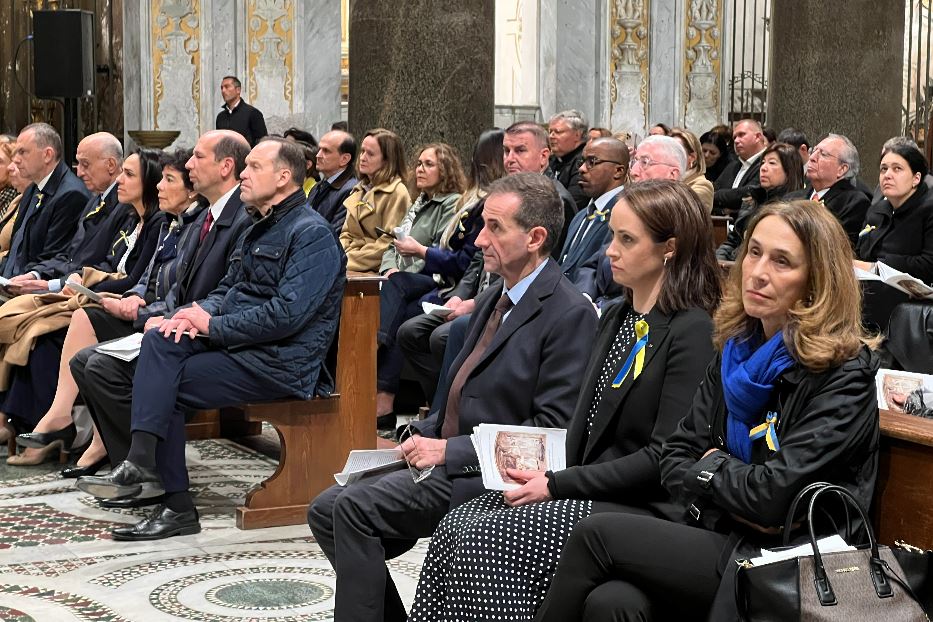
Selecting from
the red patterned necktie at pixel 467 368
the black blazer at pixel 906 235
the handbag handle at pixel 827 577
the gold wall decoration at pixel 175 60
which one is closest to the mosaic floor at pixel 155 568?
the red patterned necktie at pixel 467 368

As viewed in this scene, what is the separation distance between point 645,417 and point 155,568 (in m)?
2.28

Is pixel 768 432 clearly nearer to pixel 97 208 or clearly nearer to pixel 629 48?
pixel 97 208

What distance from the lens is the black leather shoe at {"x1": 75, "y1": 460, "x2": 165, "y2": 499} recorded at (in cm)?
523

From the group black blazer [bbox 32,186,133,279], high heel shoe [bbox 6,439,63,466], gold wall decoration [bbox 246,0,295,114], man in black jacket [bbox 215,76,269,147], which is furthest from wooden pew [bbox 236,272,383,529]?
gold wall decoration [bbox 246,0,295,114]

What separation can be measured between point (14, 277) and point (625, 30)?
952cm

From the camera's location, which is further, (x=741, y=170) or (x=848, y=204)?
(x=741, y=170)

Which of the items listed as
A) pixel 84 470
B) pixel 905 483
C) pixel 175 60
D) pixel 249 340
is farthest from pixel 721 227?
pixel 175 60

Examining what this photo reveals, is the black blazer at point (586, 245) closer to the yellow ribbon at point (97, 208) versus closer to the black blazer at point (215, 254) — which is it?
the black blazer at point (215, 254)

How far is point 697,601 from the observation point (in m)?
3.04

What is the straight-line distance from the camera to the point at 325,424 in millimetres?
5754

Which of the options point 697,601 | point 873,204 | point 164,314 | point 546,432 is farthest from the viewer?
point 873,204

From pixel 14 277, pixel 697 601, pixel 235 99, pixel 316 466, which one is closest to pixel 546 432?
pixel 697 601

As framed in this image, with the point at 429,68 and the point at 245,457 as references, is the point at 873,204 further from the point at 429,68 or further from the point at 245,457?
the point at 245,457

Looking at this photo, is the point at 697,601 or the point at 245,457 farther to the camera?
the point at 245,457
